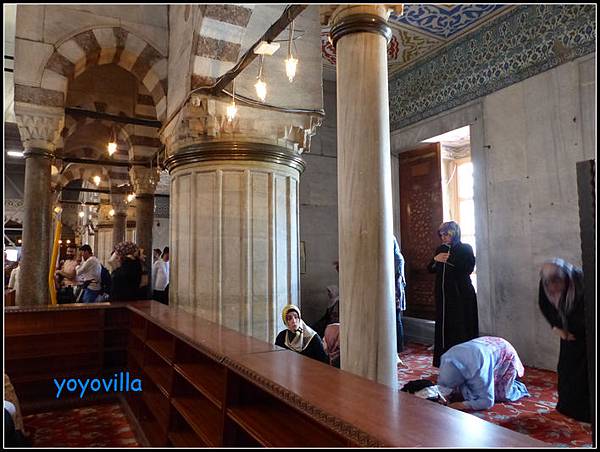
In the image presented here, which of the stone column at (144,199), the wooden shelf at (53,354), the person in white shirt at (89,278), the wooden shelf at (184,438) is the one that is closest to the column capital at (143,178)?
the stone column at (144,199)

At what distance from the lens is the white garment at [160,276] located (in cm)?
743

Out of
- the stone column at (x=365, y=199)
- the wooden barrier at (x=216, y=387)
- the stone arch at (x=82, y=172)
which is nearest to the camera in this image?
the wooden barrier at (x=216, y=387)

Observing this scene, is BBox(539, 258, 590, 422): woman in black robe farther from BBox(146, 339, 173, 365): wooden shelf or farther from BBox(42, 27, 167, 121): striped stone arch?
BBox(42, 27, 167, 121): striped stone arch

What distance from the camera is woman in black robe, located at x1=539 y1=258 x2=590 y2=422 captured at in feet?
6.04

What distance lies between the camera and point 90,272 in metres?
6.36

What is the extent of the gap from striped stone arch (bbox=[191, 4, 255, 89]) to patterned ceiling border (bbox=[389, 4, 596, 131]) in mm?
3308

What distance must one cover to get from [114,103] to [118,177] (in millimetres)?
3303

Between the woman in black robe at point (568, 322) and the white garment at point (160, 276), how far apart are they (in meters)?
6.35

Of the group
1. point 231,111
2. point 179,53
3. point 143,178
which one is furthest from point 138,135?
point 231,111

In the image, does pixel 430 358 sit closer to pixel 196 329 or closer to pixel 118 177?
pixel 196 329

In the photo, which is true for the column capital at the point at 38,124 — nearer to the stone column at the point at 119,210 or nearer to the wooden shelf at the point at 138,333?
the wooden shelf at the point at 138,333

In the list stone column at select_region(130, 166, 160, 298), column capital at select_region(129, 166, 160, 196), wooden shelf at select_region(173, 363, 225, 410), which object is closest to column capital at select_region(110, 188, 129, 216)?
stone column at select_region(130, 166, 160, 298)

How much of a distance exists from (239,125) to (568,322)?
3373 mm

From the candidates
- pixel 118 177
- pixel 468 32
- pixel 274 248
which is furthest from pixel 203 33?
pixel 118 177
